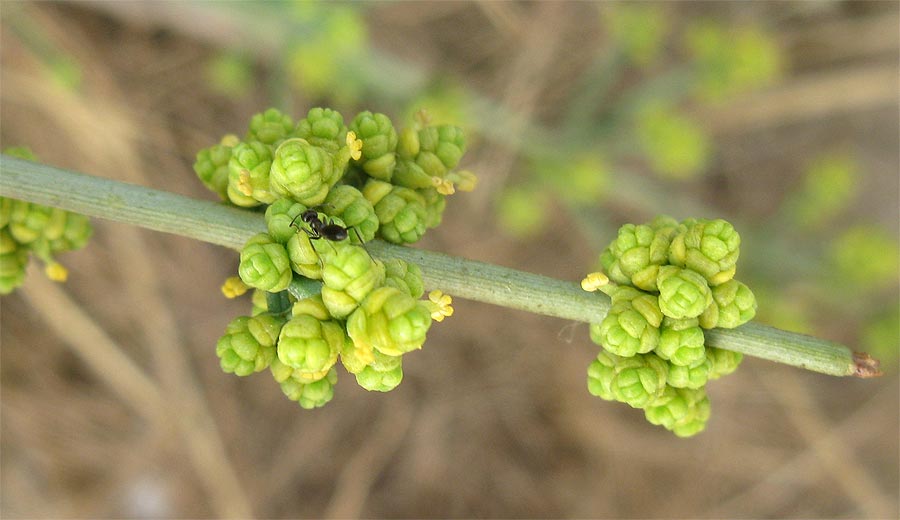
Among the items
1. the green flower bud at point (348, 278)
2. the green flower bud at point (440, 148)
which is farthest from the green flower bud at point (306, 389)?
the green flower bud at point (440, 148)

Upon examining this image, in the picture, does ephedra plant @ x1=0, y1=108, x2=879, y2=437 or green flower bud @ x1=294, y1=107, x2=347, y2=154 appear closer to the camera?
ephedra plant @ x1=0, y1=108, x2=879, y2=437

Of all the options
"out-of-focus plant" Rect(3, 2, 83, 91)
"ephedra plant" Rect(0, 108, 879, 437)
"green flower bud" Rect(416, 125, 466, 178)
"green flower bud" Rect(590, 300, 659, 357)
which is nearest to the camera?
"ephedra plant" Rect(0, 108, 879, 437)

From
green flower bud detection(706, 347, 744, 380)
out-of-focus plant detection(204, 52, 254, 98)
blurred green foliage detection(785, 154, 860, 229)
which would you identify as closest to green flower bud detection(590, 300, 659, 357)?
green flower bud detection(706, 347, 744, 380)

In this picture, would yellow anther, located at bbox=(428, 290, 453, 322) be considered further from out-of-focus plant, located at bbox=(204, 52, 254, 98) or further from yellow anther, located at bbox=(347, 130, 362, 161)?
out-of-focus plant, located at bbox=(204, 52, 254, 98)

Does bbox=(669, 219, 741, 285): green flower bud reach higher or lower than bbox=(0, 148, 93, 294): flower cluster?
higher

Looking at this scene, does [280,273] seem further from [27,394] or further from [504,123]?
[27,394]

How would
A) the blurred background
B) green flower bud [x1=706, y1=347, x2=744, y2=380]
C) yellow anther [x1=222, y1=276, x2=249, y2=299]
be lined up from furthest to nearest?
1. the blurred background
2. green flower bud [x1=706, y1=347, x2=744, y2=380]
3. yellow anther [x1=222, y1=276, x2=249, y2=299]

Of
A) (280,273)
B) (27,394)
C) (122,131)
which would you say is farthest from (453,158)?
(27,394)

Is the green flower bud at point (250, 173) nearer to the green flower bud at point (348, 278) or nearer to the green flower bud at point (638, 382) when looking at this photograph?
the green flower bud at point (348, 278)
